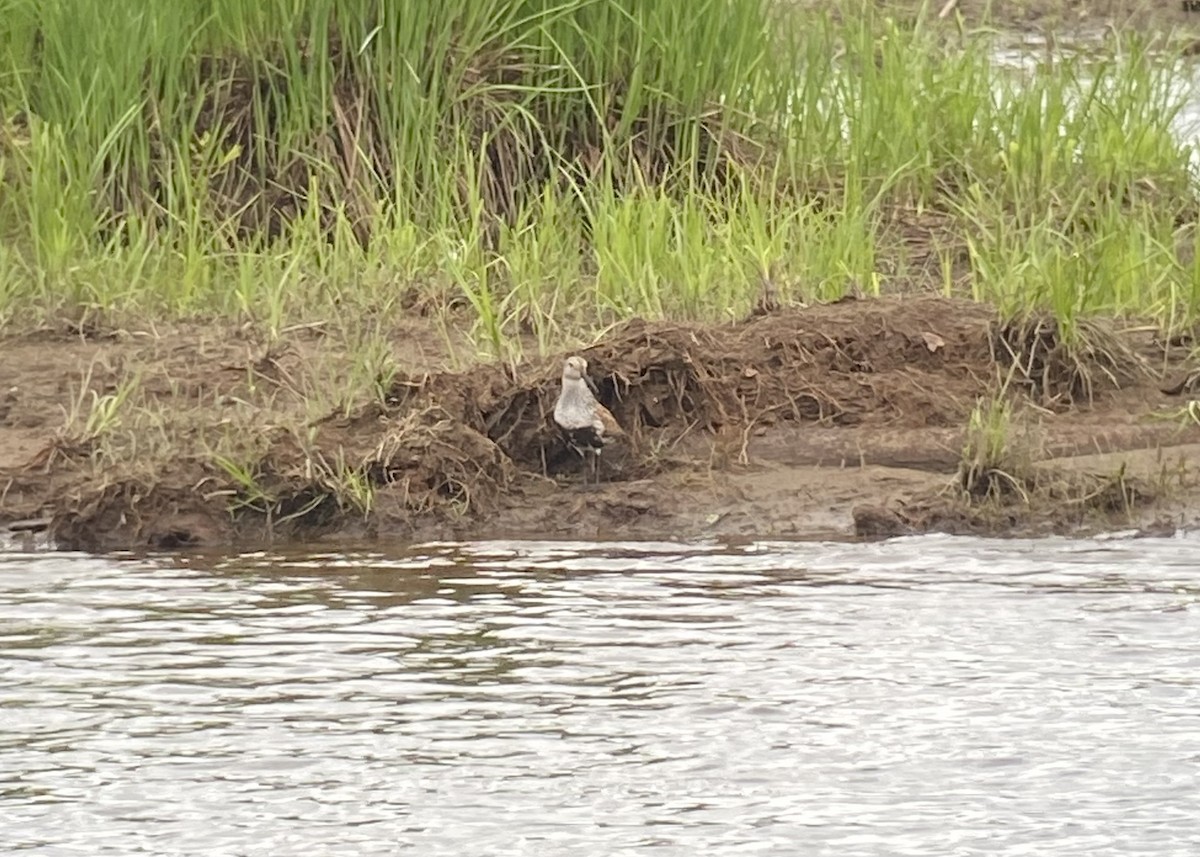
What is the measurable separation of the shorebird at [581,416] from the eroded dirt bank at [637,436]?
68 millimetres

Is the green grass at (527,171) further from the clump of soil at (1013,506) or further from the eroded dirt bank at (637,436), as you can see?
the clump of soil at (1013,506)

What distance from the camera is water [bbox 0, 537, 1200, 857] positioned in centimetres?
378

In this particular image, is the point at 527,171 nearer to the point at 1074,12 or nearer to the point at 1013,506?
the point at 1013,506

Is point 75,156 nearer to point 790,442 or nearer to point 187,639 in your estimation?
point 790,442

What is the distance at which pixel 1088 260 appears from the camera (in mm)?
6938

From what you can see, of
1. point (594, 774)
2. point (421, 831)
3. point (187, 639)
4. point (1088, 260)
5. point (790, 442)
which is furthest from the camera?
point (1088, 260)

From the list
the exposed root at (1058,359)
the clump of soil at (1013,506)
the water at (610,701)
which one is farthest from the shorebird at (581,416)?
the exposed root at (1058,359)

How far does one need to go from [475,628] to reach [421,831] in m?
1.16

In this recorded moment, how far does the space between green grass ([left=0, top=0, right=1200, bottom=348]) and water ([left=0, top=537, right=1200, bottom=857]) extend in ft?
4.89

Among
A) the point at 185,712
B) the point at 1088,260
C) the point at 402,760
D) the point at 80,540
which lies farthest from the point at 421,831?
the point at 1088,260

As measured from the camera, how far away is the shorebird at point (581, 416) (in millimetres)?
5879

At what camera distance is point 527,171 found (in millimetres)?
7844

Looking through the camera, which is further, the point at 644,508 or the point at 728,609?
the point at 644,508

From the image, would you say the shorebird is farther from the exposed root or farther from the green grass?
the exposed root
